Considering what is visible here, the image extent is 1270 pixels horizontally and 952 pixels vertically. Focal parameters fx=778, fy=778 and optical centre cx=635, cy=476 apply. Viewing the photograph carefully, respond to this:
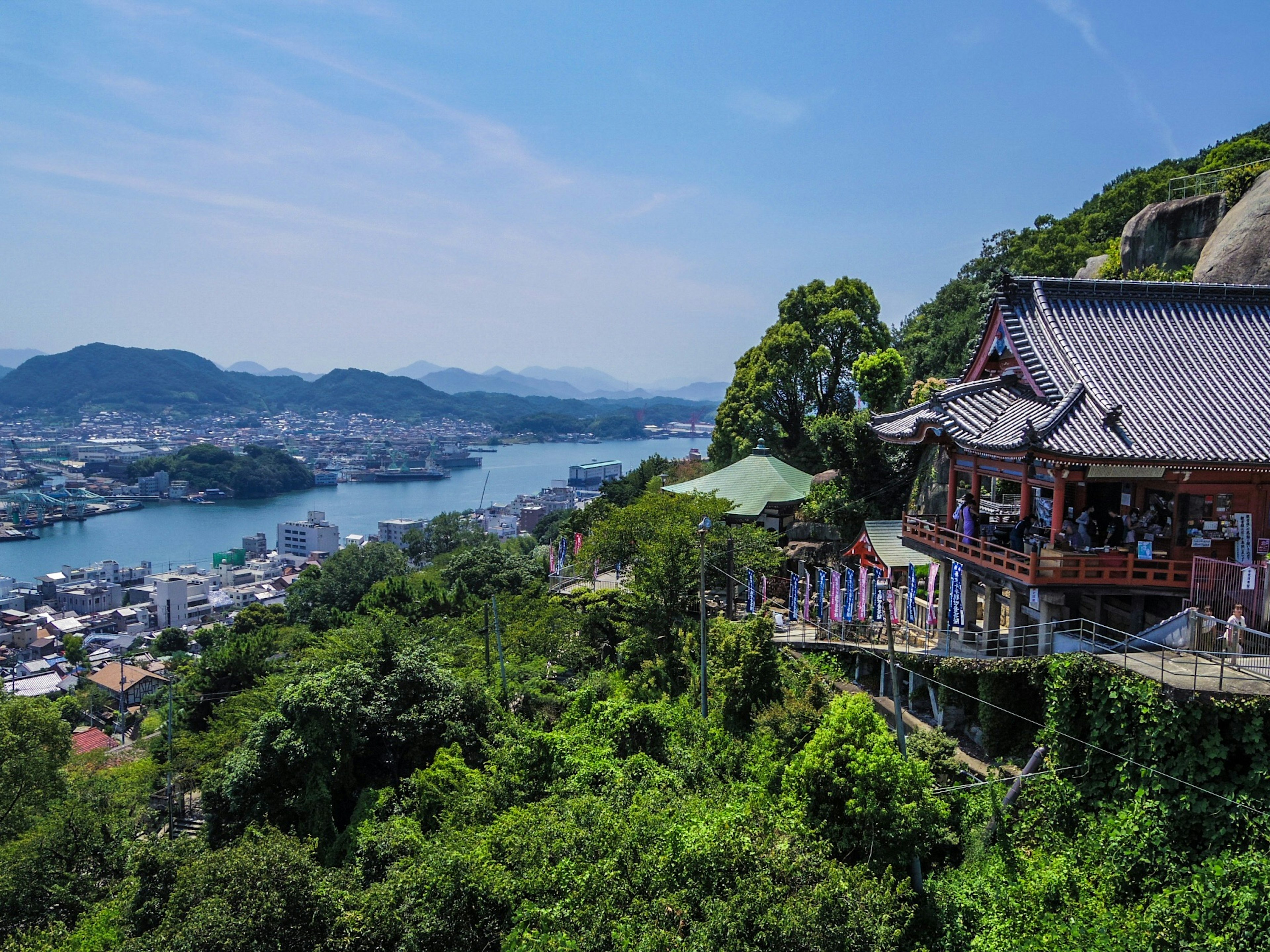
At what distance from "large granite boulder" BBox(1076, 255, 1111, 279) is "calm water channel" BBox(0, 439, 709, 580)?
93320 mm

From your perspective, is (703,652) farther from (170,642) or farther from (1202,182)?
(170,642)

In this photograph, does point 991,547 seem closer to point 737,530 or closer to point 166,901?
point 737,530

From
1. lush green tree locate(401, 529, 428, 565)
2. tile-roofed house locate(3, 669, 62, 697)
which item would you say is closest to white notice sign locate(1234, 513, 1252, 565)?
tile-roofed house locate(3, 669, 62, 697)

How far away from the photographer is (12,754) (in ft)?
74.8

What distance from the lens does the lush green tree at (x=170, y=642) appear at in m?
59.6

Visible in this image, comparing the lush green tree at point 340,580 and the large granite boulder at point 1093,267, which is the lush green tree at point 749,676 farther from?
the lush green tree at point 340,580

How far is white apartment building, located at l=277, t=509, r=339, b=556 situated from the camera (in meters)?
106

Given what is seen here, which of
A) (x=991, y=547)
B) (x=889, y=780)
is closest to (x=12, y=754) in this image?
(x=889, y=780)

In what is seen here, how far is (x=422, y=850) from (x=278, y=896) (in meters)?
2.29

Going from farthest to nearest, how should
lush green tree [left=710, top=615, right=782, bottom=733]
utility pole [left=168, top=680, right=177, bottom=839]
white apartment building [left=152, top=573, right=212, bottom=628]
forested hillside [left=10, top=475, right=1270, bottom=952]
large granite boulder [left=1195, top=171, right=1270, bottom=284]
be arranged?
1. white apartment building [left=152, top=573, right=212, bottom=628]
2. utility pole [left=168, top=680, right=177, bottom=839]
3. large granite boulder [left=1195, top=171, right=1270, bottom=284]
4. lush green tree [left=710, top=615, right=782, bottom=733]
5. forested hillside [left=10, top=475, right=1270, bottom=952]

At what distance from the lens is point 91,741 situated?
129 feet

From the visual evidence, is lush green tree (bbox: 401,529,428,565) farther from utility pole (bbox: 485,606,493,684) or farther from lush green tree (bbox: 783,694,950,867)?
lush green tree (bbox: 783,694,950,867)

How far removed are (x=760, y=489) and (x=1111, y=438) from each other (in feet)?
54.6

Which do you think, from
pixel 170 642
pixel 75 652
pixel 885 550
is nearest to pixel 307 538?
pixel 75 652
